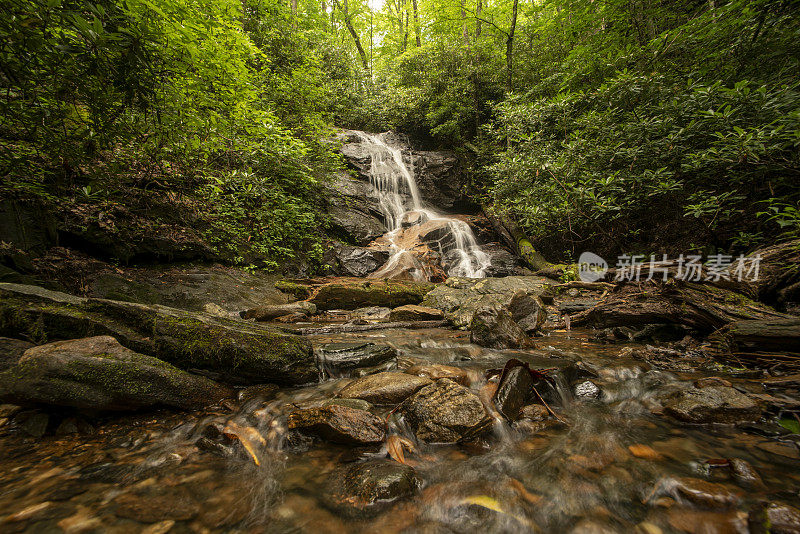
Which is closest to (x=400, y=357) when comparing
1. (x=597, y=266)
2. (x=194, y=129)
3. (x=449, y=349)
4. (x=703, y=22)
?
(x=449, y=349)

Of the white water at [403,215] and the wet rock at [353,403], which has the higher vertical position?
the white water at [403,215]

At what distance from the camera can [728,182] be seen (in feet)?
18.4

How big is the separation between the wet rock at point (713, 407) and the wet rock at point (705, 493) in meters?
0.85

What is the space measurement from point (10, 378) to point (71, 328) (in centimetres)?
84

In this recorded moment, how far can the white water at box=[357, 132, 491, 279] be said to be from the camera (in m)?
11.1

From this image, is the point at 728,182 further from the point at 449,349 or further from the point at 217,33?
the point at 217,33

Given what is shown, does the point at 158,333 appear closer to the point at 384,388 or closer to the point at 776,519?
the point at 384,388

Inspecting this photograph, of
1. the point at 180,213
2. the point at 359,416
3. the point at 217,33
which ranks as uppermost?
the point at 217,33

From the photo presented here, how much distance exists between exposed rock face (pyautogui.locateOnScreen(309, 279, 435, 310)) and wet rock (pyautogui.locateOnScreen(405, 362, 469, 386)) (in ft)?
12.2

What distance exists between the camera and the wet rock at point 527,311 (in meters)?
5.17

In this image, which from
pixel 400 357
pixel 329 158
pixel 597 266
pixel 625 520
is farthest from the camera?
pixel 329 158

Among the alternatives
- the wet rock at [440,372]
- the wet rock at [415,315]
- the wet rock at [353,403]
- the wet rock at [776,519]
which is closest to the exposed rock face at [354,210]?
the wet rock at [415,315]

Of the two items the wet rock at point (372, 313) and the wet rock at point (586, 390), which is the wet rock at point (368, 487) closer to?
the wet rock at point (586, 390)

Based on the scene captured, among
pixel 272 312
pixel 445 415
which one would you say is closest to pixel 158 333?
pixel 445 415
